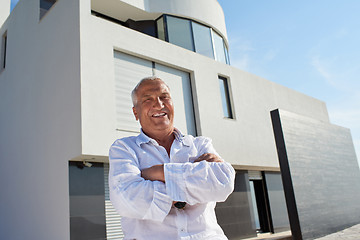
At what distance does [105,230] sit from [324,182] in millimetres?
6155

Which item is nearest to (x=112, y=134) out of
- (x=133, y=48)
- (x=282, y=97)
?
(x=133, y=48)

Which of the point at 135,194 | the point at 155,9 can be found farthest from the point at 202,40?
the point at 135,194

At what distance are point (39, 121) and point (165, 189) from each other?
7867mm

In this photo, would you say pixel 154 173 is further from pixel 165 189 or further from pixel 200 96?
pixel 200 96

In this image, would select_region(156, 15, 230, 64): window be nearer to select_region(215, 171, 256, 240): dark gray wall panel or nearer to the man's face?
select_region(215, 171, 256, 240): dark gray wall panel

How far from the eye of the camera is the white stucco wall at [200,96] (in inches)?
283

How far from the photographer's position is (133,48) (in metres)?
8.48

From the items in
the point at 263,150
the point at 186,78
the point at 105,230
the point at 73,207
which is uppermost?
the point at 186,78

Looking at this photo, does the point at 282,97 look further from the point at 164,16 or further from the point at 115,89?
the point at 115,89

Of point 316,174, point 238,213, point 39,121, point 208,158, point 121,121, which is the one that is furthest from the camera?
point 238,213

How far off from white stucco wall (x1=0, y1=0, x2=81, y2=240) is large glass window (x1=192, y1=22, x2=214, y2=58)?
442 centimetres

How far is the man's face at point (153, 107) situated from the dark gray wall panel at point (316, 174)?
6661mm

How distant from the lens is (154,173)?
1548 millimetres

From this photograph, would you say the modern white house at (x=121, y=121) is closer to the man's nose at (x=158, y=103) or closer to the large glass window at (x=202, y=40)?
the large glass window at (x=202, y=40)
